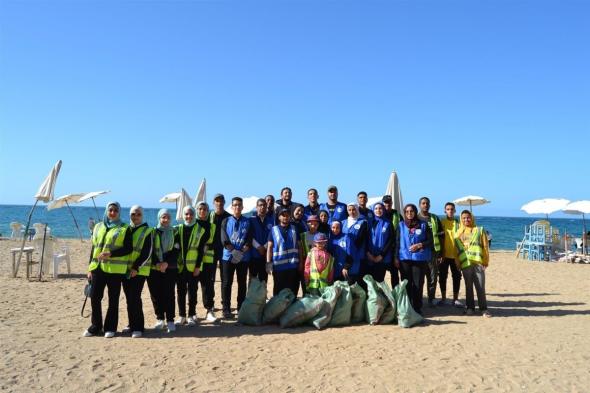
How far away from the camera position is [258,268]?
6449 millimetres

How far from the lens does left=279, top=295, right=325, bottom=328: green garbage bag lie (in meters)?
5.73

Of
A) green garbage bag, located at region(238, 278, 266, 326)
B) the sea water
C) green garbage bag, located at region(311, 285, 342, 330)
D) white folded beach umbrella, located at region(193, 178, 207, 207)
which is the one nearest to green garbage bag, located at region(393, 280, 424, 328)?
green garbage bag, located at region(311, 285, 342, 330)

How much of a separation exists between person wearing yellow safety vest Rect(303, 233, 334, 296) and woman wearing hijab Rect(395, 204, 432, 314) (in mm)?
1138

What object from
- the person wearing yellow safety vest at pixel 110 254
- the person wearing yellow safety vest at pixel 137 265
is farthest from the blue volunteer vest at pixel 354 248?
the person wearing yellow safety vest at pixel 110 254

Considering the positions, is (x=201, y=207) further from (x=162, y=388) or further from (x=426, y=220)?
(x=426, y=220)

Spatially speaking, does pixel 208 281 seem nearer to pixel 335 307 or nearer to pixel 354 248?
pixel 335 307

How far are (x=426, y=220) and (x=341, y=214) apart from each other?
140cm

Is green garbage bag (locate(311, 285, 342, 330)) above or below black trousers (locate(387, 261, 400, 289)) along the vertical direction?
below

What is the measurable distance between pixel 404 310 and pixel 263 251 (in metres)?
2.16

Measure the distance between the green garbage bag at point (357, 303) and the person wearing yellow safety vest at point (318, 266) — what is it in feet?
1.18

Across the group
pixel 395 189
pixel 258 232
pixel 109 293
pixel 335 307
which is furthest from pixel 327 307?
pixel 395 189

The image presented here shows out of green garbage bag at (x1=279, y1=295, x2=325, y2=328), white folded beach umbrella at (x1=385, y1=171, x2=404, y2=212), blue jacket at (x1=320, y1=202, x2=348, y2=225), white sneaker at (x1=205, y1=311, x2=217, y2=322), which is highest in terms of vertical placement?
white folded beach umbrella at (x1=385, y1=171, x2=404, y2=212)

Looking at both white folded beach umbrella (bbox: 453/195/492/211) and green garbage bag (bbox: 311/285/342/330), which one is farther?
white folded beach umbrella (bbox: 453/195/492/211)

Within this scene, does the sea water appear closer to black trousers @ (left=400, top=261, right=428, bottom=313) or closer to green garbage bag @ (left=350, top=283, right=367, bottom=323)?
green garbage bag @ (left=350, top=283, right=367, bottom=323)
